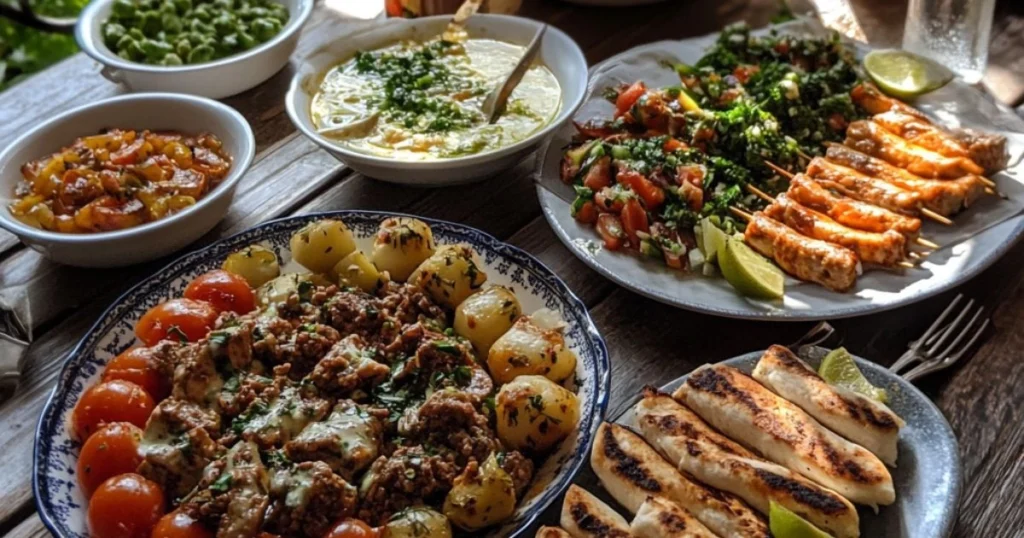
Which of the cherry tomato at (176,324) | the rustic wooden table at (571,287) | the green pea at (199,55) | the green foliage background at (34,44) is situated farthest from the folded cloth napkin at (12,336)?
the green foliage background at (34,44)

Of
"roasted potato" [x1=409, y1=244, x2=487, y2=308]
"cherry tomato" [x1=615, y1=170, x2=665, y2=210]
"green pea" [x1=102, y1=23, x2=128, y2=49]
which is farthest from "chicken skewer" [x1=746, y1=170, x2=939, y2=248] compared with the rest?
"green pea" [x1=102, y1=23, x2=128, y2=49]

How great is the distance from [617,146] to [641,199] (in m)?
0.25

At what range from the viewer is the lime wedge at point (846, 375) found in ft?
6.44

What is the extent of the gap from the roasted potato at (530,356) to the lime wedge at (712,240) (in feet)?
2.06

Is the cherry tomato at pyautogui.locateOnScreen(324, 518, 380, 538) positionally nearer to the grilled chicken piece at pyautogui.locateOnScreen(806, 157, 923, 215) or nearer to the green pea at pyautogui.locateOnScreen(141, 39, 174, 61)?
the grilled chicken piece at pyautogui.locateOnScreen(806, 157, 923, 215)

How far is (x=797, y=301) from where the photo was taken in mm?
2359

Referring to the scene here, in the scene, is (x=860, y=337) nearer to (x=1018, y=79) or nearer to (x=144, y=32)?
(x=1018, y=79)

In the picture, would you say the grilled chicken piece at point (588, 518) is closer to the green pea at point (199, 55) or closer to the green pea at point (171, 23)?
the green pea at point (199, 55)

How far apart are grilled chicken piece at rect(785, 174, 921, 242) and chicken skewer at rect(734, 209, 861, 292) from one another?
18cm

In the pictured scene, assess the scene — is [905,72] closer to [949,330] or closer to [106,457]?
[949,330]

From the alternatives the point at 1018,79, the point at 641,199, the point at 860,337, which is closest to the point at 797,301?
the point at 860,337

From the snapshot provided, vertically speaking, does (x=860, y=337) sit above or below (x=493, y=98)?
below

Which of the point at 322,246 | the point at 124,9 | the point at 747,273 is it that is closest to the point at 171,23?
the point at 124,9

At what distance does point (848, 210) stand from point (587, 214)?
77cm
